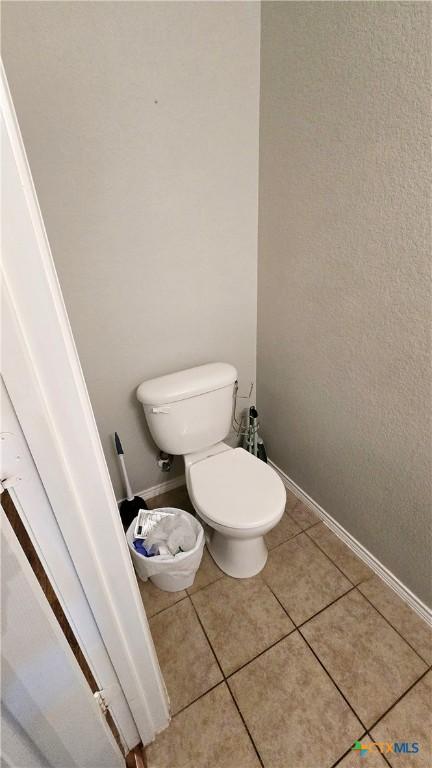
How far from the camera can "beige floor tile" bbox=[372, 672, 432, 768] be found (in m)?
0.87

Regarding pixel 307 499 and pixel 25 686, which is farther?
pixel 307 499

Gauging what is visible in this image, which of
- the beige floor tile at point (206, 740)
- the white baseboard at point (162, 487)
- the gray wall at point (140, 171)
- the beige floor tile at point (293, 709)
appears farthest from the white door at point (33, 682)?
the white baseboard at point (162, 487)

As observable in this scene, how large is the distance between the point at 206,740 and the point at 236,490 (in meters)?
0.70

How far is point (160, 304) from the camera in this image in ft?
4.59

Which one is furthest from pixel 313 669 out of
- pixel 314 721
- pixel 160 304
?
pixel 160 304

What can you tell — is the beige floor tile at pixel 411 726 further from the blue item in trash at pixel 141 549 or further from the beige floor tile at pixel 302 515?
the blue item in trash at pixel 141 549

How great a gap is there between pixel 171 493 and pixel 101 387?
2.44ft

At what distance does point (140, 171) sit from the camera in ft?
3.90

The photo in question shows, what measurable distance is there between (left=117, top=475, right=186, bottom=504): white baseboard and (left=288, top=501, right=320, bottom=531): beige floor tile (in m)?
0.62

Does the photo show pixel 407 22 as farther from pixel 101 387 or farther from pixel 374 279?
pixel 101 387

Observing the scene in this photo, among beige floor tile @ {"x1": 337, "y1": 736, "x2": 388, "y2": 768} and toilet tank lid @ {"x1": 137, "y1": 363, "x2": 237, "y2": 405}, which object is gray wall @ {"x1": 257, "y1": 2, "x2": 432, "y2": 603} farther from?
beige floor tile @ {"x1": 337, "y1": 736, "x2": 388, "y2": 768}

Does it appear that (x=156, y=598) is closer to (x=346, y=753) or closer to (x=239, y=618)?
(x=239, y=618)

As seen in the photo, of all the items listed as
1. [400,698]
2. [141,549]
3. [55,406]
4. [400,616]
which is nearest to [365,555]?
[400,616]

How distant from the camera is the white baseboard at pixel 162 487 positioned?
173 cm
